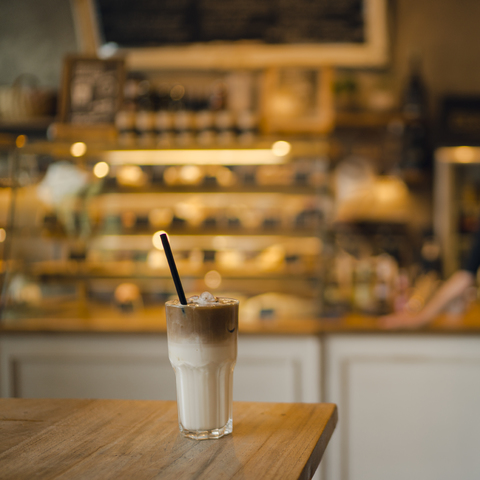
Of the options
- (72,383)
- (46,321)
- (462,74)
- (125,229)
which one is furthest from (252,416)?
(462,74)

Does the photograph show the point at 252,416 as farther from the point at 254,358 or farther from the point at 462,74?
the point at 462,74

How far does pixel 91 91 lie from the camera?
108 inches

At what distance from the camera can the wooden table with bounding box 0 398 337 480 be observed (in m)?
0.75

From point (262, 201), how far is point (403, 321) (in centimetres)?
116

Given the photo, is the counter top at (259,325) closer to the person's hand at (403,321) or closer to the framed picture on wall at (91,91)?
the person's hand at (403,321)

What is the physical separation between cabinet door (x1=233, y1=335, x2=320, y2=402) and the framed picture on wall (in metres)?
1.37

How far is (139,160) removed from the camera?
2836mm

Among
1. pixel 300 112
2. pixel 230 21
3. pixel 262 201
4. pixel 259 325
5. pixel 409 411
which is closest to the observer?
pixel 409 411

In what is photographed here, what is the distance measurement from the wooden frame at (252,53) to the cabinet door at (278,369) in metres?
2.15

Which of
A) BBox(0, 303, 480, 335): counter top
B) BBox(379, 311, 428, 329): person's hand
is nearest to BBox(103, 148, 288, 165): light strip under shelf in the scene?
BBox(0, 303, 480, 335): counter top

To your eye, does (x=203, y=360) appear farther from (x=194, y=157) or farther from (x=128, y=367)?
(x=194, y=157)

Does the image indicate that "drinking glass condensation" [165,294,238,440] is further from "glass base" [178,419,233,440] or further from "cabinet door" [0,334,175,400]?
"cabinet door" [0,334,175,400]

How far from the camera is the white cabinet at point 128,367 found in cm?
223

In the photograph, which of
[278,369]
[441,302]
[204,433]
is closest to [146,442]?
[204,433]
